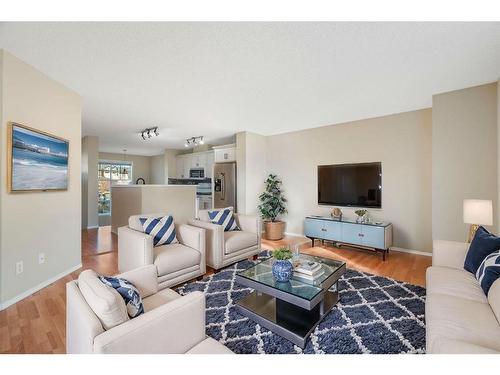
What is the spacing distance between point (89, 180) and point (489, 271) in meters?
7.03

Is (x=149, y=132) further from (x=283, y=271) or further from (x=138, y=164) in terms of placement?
(x=138, y=164)

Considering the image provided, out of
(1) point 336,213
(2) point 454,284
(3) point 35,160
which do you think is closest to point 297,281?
(2) point 454,284

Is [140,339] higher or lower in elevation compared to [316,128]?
lower

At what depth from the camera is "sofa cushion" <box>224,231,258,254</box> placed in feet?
10.0

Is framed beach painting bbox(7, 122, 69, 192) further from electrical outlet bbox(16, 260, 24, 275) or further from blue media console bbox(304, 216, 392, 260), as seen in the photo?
blue media console bbox(304, 216, 392, 260)

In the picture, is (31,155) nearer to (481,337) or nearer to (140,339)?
(140,339)

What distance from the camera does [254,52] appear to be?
2039 mm

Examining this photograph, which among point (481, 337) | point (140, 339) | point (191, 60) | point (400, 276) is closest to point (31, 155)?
point (191, 60)

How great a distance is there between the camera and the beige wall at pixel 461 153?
2.71m

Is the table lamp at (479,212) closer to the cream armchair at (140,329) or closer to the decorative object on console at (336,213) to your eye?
the decorative object on console at (336,213)

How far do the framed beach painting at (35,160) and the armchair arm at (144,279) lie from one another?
1638mm

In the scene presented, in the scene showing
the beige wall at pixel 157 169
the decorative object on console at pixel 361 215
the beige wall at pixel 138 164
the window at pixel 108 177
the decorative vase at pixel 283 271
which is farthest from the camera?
the beige wall at pixel 157 169

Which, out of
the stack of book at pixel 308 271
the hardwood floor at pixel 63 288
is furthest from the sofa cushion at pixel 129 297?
the stack of book at pixel 308 271

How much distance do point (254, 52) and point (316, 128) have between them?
10.0 feet
